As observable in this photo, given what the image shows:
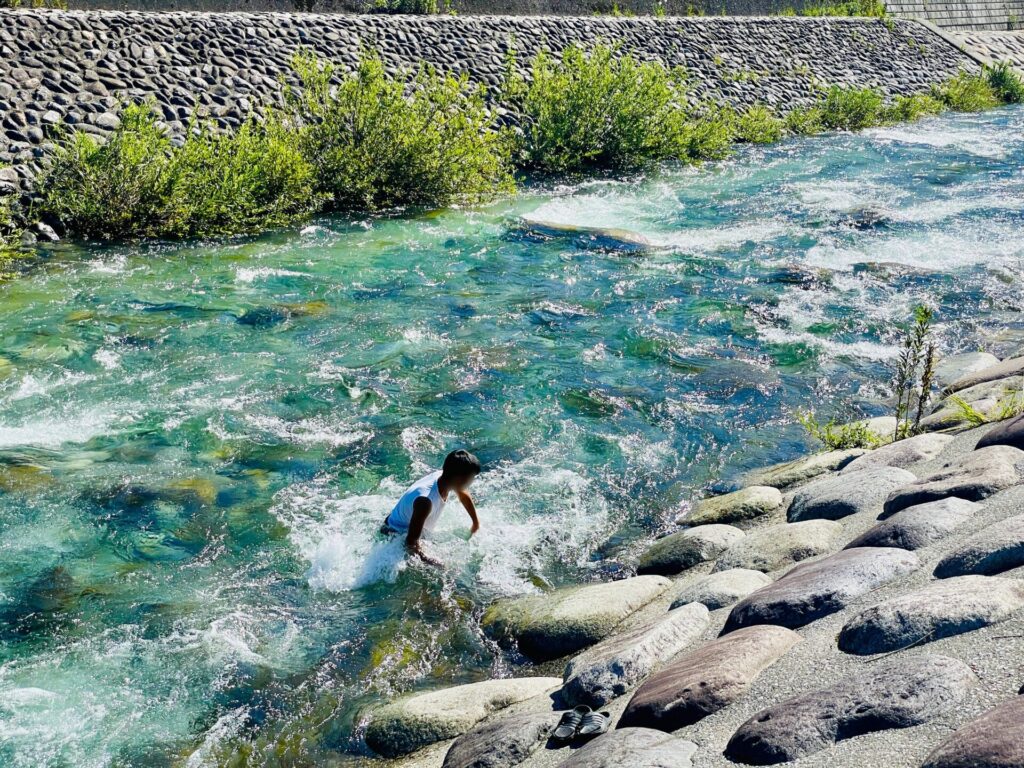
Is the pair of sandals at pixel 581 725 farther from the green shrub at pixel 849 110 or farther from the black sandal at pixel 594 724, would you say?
the green shrub at pixel 849 110

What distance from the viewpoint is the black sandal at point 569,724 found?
11.8 feet

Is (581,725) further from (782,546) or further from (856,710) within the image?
(782,546)

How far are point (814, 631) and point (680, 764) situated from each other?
0.93 meters

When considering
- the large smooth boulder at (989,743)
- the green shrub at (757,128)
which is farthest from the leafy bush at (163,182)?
the large smooth boulder at (989,743)

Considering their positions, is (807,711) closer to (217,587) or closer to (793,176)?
(217,587)

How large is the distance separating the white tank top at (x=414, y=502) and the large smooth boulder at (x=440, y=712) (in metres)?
1.47

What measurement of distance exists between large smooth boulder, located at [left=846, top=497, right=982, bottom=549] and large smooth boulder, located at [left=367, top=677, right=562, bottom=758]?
1.60 m

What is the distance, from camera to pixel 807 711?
9.55 feet

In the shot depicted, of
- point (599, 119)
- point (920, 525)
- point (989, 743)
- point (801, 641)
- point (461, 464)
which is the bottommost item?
point (461, 464)

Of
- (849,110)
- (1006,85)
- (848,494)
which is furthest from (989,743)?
(1006,85)

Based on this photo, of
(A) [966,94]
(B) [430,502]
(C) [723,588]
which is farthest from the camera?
(A) [966,94]

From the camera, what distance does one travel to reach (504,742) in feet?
12.2

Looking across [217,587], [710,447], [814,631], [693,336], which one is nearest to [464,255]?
[693,336]

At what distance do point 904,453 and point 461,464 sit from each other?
2752mm
